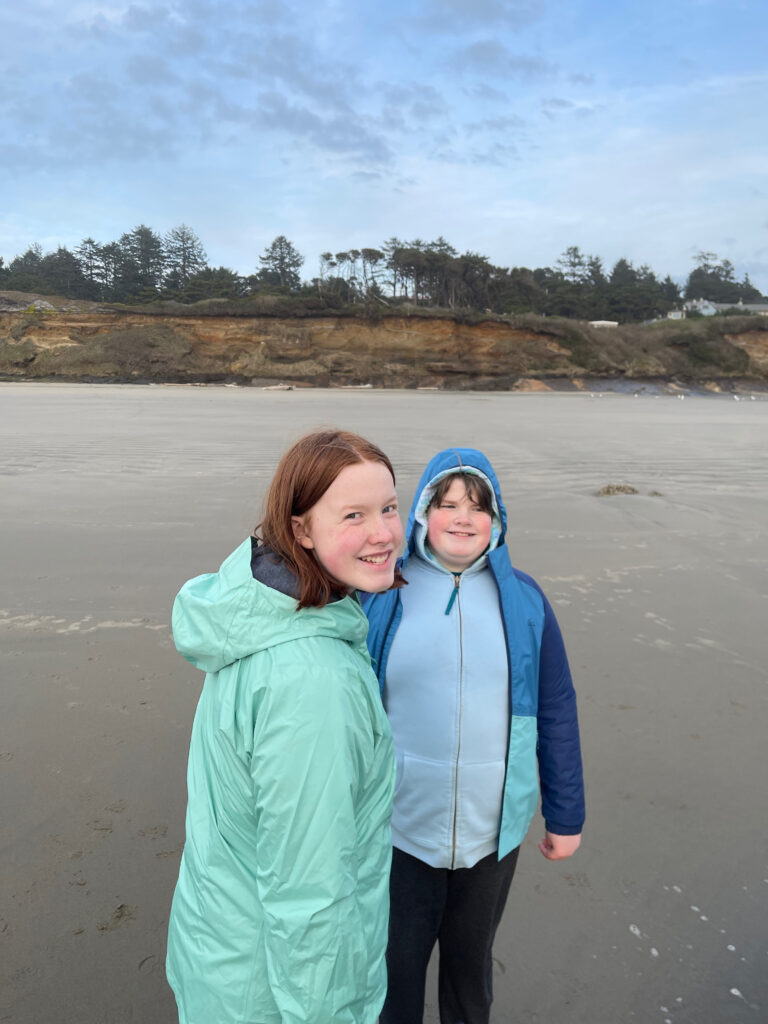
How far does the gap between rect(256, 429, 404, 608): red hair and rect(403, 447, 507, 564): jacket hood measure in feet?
1.84

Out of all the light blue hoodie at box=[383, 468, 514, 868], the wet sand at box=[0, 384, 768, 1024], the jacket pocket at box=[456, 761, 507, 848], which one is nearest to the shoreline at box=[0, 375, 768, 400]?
the wet sand at box=[0, 384, 768, 1024]

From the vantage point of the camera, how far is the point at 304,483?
4.34ft

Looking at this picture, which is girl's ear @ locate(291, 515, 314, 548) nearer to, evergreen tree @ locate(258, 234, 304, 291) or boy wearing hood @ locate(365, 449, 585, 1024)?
boy wearing hood @ locate(365, 449, 585, 1024)

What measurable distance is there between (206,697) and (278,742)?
0.78 feet

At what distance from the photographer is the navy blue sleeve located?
1830mm

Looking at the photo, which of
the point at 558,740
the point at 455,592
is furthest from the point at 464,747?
the point at 455,592

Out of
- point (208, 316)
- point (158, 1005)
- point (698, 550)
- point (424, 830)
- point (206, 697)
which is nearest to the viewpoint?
point (206, 697)

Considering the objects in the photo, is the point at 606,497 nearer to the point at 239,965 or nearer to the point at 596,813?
the point at 596,813

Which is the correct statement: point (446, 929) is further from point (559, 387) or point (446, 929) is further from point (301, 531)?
point (559, 387)

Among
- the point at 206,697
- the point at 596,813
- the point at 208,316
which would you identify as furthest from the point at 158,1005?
the point at 208,316

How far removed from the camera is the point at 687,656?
3.97 metres

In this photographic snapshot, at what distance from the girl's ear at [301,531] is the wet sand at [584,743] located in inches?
57.0

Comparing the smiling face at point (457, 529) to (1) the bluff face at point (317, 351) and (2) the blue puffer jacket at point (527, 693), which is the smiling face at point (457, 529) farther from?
(1) the bluff face at point (317, 351)

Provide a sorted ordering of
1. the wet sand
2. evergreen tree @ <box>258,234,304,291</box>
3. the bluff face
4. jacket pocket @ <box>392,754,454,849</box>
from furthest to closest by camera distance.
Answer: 1. evergreen tree @ <box>258,234,304,291</box>
2. the bluff face
3. the wet sand
4. jacket pocket @ <box>392,754,454,849</box>
